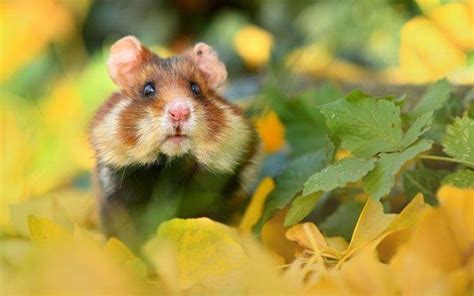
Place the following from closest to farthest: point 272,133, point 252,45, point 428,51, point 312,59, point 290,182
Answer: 1. point 290,182
2. point 428,51
3. point 272,133
4. point 312,59
5. point 252,45

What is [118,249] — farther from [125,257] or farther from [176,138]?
[176,138]

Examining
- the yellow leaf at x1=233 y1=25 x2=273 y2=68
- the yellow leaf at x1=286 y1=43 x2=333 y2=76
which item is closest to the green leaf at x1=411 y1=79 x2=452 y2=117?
the yellow leaf at x1=286 y1=43 x2=333 y2=76

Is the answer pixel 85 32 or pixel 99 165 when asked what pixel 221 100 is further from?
→ pixel 85 32

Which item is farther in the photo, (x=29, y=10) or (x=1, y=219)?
(x=29, y=10)

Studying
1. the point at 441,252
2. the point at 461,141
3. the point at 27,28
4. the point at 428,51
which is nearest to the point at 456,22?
the point at 428,51

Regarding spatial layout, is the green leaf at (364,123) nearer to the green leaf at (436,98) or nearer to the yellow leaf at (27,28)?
the green leaf at (436,98)

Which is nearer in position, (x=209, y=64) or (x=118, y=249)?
(x=118, y=249)

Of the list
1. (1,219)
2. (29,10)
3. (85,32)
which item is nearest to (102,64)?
(29,10)
